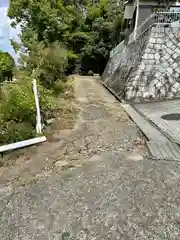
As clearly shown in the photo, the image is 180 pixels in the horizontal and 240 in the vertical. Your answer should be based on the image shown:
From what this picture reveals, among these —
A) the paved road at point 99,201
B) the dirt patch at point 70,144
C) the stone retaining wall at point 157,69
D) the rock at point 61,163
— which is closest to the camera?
the paved road at point 99,201

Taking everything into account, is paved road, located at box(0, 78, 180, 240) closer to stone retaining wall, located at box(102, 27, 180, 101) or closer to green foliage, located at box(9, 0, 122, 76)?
stone retaining wall, located at box(102, 27, 180, 101)

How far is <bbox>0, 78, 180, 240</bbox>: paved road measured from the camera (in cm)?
225

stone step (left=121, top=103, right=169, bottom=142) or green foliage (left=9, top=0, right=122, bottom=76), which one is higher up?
green foliage (left=9, top=0, right=122, bottom=76)

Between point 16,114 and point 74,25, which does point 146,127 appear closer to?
point 16,114

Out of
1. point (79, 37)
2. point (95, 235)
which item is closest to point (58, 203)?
point (95, 235)

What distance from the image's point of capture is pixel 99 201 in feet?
8.89

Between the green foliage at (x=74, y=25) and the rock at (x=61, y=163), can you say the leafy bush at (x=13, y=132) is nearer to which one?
the rock at (x=61, y=163)

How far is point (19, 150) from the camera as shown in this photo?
14.1 feet

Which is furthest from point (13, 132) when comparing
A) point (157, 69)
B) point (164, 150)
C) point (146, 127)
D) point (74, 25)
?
point (74, 25)

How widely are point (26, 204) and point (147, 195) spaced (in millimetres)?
1382

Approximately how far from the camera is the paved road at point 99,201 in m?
2.25

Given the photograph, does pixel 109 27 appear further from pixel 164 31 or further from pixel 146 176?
pixel 146 176

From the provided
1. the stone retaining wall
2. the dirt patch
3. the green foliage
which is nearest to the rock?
the dirt patch

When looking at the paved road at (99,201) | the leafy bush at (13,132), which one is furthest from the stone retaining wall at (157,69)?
the leafy bush at (13,132)
